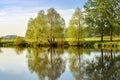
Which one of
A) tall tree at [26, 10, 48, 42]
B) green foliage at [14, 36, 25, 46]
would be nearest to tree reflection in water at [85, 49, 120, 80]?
tall tree at [26, 10, 48, 42]

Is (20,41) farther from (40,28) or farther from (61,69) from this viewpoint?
(61,69)

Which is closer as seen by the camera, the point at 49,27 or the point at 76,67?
the point at 76,67

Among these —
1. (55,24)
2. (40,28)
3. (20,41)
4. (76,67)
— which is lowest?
(76,67)

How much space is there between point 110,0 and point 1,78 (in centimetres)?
4290

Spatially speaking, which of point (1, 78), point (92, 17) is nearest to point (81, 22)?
point (92, 17)

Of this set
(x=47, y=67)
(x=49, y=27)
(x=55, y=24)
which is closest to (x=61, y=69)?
(x=47, y=67)

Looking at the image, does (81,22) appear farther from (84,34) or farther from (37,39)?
(37,39)

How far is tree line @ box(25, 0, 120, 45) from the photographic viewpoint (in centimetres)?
5500

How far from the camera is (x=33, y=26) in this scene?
65.9 meters

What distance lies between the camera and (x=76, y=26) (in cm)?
5709

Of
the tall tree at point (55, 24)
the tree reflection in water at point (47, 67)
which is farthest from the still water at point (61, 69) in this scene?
the tall tree at point (55, 24)

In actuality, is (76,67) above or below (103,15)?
below

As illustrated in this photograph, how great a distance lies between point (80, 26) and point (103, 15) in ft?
16.7

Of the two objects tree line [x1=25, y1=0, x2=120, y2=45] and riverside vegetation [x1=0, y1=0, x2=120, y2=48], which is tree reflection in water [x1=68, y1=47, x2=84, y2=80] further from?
tree line [x1=25, y1=0, x2=120, y2=45]
